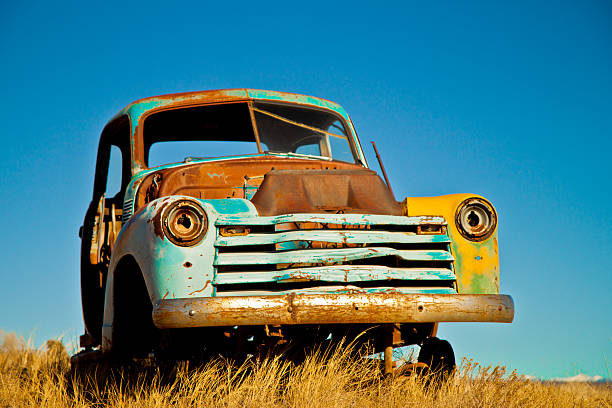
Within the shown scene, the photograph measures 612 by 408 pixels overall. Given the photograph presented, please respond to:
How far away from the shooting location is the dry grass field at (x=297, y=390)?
3.41 metres

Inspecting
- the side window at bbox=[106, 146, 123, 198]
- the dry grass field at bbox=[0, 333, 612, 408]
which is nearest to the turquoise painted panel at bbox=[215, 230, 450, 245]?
the dry grass field at bbox=[0, 333, 612, 408]

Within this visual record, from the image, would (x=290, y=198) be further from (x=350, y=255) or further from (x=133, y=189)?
(x=133, y=189)

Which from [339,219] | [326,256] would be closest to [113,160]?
[339,219]

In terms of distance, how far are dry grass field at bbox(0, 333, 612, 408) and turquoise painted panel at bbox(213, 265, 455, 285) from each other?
0.51 metres

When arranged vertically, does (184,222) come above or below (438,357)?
above

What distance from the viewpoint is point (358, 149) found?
5.57m

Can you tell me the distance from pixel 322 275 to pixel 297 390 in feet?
1.98

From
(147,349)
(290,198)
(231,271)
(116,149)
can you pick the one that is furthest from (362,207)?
(116,149)

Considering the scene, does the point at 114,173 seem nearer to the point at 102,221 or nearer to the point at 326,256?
the point at 102,221

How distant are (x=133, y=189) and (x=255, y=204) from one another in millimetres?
1292

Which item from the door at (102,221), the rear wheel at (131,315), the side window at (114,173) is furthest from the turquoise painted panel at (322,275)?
the side window at (114,173)

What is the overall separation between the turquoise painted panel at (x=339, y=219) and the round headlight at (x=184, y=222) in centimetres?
10

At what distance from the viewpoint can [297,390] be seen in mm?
3439

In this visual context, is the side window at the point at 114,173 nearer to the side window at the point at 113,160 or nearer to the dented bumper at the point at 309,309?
the side window at the point at 113,160
